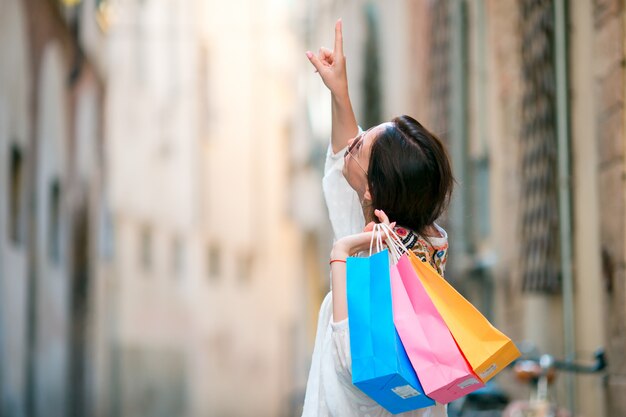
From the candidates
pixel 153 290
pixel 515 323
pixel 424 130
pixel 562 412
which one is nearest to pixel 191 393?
pixel 153 290

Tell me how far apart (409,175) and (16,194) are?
11.0m

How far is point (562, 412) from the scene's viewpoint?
23.3 feet

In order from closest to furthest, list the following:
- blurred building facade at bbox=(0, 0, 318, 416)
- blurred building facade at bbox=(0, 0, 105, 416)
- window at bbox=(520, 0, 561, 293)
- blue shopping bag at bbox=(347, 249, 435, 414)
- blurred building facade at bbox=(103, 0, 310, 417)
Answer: blue shopping bag at bbox=(347, 249, 435, 414) → window at bbox=(520, 0, 561, 293) → blurred building facade at bbox=(0, 0, 105, 416) → blurred building facade at bbox=(0, 0, 318, 416) → blurred building facade at bbox=(103, 0, 310, 417)

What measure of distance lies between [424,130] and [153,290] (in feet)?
Answer: 85.6

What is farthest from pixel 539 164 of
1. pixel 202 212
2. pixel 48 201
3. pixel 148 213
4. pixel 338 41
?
pixel 202 212

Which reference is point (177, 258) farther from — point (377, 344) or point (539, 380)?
point (377, 344)

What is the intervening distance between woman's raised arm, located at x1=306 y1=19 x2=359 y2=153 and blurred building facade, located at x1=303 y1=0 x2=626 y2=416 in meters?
0.63

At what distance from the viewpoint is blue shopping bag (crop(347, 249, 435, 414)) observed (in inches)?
112

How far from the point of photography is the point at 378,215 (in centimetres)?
315

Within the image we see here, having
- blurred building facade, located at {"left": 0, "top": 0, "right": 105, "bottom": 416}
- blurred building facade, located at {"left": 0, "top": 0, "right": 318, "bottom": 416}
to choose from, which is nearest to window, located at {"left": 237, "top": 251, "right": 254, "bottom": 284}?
blurred building facade, located at {"left": 0, "top": 0, "right": 318, "bottom": 416}

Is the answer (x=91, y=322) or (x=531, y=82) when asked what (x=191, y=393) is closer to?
(x=91, y=322)

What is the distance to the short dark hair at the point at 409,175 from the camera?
3156mm

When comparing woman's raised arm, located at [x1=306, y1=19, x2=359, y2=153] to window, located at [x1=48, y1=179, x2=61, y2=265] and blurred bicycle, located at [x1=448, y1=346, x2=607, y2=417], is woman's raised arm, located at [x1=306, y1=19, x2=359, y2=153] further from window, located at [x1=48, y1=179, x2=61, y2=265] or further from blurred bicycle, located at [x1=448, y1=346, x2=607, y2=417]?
window, located at [x1=48, y1=179, x2=61, y2=265]

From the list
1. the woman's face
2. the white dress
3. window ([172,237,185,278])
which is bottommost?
window ([172,237,185,278])
